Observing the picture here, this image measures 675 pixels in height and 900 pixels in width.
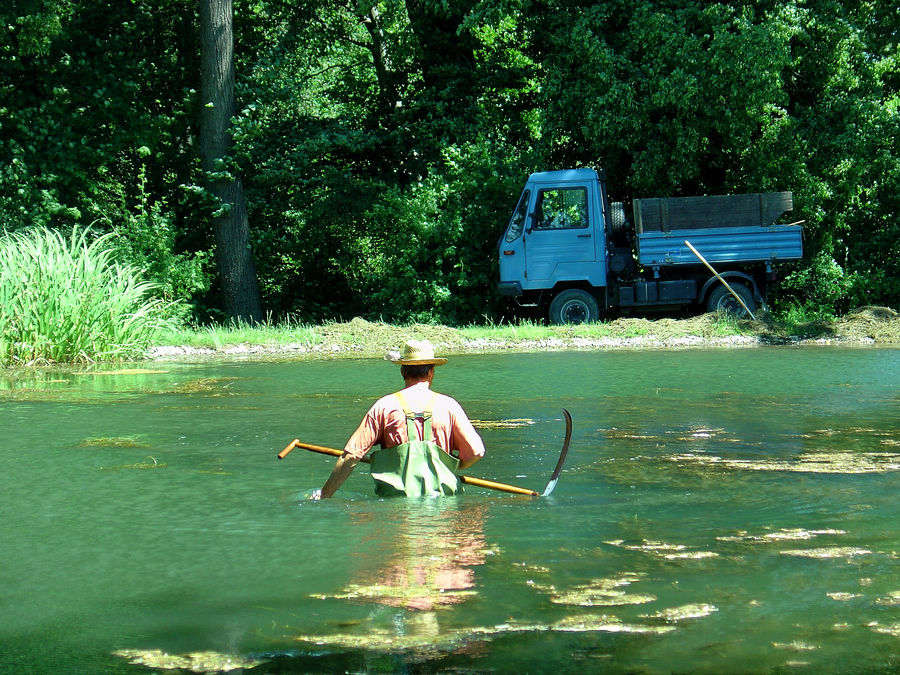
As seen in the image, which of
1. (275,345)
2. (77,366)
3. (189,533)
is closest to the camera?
(189,533)

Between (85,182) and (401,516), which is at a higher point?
(85,182)

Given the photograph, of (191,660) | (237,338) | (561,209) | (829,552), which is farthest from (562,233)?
(191,660)

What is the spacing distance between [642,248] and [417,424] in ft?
47.9

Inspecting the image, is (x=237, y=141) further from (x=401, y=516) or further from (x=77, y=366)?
(x=401, y=516)

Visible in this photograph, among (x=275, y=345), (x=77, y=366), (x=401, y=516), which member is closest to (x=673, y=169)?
(x=275, y=345)

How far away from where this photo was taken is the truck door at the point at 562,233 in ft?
67.8

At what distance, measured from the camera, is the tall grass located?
15250mm

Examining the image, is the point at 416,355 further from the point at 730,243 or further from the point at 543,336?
the point at 730,243

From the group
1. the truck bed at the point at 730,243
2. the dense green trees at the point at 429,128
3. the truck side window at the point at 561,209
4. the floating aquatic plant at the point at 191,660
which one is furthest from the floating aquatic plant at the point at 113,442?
the truck bed at the point at 730,243

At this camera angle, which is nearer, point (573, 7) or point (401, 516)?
point (401, 516)

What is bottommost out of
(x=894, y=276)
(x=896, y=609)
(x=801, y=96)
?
(x=896, y=609)

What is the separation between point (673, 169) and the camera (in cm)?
2186

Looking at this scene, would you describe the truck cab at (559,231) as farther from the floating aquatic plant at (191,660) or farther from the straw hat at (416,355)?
the floating aquatic plant at (191,660)

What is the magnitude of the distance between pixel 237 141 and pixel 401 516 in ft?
58.1
